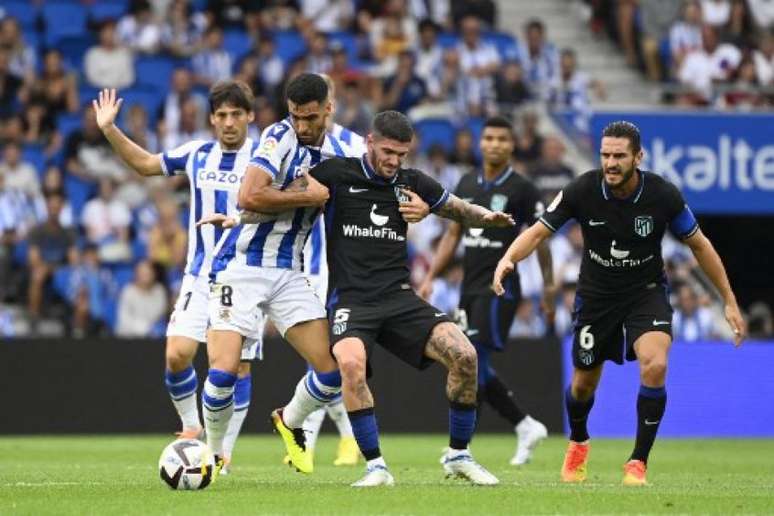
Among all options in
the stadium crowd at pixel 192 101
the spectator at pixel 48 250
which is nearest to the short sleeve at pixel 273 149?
the stadium crowd at pixel 192 101

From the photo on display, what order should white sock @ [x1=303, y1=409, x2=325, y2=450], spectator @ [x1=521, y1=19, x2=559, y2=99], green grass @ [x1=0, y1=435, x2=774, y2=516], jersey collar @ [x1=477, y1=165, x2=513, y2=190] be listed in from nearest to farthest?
green grass @ [x1=0, y1=435, x2=774, y2=516] → white sock @ [x1=303, y1=409, x2=325, y2=450] → jersey collar @ [x1=477, y1=165, x2=513, y2=190] → spectator @ [x1=521, y1=19, x2=559, y2=99]

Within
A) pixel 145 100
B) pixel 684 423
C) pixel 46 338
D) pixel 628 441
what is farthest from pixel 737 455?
pixel 145 100

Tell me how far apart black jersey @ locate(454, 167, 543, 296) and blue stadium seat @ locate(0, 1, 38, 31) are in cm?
1117

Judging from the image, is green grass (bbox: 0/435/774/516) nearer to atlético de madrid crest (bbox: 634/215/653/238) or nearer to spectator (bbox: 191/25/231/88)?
atlético de madrid crest (bbox: 634/215/653/238)

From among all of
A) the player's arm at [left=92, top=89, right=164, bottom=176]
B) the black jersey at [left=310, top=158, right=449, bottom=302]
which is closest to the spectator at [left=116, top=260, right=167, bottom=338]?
the player's arm at [left=92, top=89, right=164, bottom=176]

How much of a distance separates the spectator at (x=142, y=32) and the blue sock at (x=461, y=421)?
1403 centimetres

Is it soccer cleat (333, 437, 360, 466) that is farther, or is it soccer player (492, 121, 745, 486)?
soccer cleat (333, 437, 360, 466)

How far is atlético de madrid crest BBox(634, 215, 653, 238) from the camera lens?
11648 millimetres

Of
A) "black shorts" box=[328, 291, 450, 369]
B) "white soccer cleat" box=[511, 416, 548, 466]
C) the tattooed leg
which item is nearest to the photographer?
the tattooed leg

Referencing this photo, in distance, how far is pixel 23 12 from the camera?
24359 millimetres

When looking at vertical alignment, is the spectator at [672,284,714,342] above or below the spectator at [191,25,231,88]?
below

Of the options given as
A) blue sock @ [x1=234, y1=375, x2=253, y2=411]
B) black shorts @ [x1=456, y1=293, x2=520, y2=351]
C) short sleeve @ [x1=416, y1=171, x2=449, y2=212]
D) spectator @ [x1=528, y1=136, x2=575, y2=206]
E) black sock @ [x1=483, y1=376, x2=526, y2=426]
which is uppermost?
spectator @ [x1=528, y1=136, x2=575, y2=206]

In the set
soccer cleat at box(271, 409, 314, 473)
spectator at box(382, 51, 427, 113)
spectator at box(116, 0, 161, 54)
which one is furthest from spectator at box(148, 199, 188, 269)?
soccer cleat at box(271, 409, 314, 473)

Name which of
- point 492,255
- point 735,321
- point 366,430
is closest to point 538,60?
point 492,255
